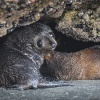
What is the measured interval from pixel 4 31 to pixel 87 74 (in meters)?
1.95

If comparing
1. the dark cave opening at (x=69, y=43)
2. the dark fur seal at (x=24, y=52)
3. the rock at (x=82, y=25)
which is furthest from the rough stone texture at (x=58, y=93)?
the dark cave opening at (x=69, y=43)

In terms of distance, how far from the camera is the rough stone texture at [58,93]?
464 centimetres

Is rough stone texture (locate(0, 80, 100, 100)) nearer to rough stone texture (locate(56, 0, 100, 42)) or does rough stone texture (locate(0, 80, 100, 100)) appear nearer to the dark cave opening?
rough stone texture (locate(56, 0, 100, 42))

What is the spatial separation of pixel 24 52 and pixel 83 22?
115cm

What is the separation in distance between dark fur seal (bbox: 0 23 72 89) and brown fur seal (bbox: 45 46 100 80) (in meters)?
0.47

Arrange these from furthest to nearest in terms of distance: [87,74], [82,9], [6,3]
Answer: [87,74] < [82,9] < [6,3]

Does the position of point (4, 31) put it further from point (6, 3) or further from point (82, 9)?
point (82, 9)

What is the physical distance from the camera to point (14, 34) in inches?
233

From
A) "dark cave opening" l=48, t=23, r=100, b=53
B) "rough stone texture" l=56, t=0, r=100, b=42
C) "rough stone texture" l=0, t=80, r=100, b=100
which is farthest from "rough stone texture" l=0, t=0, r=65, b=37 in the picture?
"dark cave opening" l=48, t=23, r=100, b=53

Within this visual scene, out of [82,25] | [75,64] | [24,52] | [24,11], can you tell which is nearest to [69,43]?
[75,64]

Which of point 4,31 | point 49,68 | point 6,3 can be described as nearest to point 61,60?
point 49,68

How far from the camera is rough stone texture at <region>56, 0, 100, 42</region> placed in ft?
19.2

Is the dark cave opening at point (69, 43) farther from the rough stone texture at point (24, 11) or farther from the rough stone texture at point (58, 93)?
the rough stone texture at point (58, 93)

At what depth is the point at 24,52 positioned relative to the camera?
19.3 ft
